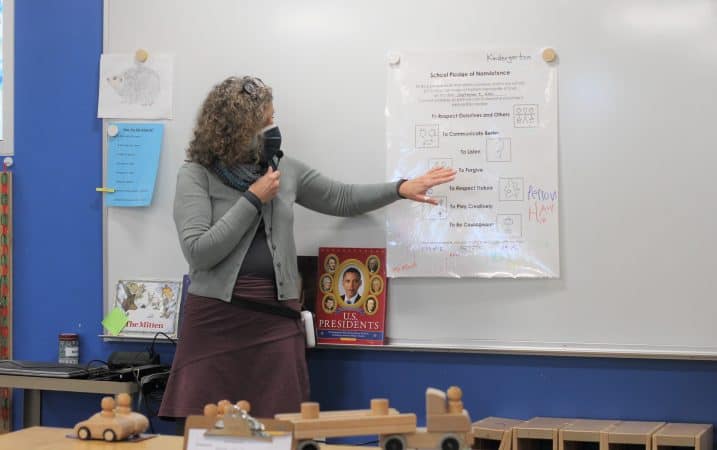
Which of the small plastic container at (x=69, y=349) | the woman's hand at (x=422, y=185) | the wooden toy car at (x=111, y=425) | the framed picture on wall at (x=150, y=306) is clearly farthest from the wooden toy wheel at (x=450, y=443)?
the small plastic container at (x=69, y=349)

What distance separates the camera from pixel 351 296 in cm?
326

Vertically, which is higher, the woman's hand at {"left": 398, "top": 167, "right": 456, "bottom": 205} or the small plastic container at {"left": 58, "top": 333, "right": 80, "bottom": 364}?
the woman's hand at {"left": 398, "top": 167, "right": 456, "bottom": 205}

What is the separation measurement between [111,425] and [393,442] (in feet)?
2.25

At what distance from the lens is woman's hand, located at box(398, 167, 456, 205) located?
306cm

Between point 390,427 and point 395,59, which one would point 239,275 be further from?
point 390,427

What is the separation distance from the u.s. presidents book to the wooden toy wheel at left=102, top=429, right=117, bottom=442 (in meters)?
1.43

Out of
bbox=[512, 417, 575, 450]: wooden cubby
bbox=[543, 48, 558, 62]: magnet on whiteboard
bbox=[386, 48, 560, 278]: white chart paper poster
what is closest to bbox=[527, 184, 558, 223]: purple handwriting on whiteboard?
bbox=[386, 48, 560, 278]: white chart paper poster

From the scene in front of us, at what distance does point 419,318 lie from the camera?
126 inches

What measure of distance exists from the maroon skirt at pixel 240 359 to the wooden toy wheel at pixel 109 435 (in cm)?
102

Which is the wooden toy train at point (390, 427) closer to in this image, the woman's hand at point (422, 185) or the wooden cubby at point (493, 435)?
the wooden cubby at point (493, 435)

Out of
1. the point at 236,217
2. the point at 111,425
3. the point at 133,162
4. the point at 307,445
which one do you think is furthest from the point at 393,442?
the point at 133,162

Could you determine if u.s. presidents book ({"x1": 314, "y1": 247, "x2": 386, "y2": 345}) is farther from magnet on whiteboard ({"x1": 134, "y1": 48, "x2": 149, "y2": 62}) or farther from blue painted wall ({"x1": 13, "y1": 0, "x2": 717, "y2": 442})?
magnet on whiteboard ({"x1": 134, "y1": 48, "x2": 149, "y2": 62})

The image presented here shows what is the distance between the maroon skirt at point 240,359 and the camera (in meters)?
2.90

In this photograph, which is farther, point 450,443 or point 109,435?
point 109,435
